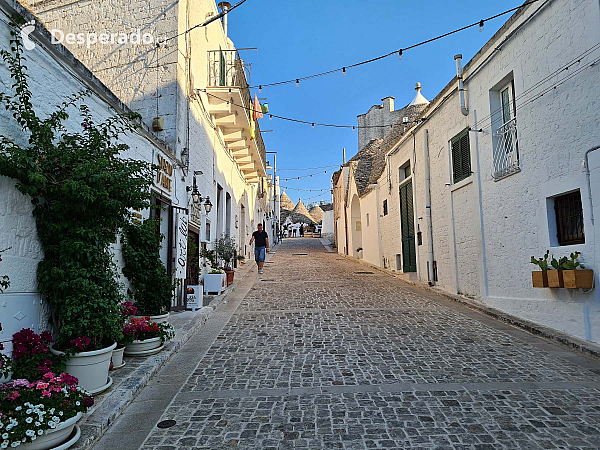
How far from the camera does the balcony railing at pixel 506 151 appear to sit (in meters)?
7.10

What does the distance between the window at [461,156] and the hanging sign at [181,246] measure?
19.9ft

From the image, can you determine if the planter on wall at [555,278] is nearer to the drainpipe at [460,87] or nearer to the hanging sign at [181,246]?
the drainpipe at [460,87]

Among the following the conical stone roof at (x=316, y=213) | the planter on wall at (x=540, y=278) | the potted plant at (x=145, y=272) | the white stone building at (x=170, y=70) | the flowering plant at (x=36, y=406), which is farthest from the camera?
the conical stone roof at (x=316, y=213)

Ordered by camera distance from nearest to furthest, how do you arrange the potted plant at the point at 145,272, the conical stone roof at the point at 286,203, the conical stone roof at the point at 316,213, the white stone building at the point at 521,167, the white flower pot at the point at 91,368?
1. the white flower pot at the point at 91,368
2. the white stone building at the point at 521,167
3. the potted plant at the point at 145,272
4. the conical stone roof at the point at 316,213
5. the conical stone roof at the point at 286,203

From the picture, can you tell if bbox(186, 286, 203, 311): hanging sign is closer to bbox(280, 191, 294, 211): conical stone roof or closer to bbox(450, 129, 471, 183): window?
bbox(450, 129, 471, 183): window

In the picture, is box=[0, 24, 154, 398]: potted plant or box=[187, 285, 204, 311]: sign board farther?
box=[187, 285, 204, 311]: sign board

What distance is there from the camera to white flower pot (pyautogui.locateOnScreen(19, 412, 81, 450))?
2.60m

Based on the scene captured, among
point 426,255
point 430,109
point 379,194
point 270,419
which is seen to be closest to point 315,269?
point 379,194

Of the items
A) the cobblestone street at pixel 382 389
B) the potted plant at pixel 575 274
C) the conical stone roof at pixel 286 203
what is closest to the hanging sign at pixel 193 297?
the cobblestone street at pixel 382 389

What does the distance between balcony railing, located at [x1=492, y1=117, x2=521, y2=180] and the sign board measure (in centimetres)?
598

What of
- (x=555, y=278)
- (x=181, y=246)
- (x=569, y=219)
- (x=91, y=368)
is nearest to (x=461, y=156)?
(x=569, y=219)

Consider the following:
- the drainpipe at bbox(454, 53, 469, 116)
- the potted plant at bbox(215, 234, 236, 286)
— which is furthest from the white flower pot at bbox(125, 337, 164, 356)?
the drainpipe at bbox(454, 53, 469, 116)

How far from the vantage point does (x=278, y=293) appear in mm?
10211

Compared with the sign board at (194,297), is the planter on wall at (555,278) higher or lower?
higher
